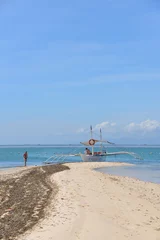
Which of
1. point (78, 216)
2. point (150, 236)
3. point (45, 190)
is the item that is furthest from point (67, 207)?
point (45, 190)

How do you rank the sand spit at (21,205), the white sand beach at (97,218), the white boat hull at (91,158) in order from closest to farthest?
the white sand beach at (97,218) → the sand spit at (21,205) → the white boat hull at (91,158)

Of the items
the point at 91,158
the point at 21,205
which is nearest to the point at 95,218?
the point at 21,205

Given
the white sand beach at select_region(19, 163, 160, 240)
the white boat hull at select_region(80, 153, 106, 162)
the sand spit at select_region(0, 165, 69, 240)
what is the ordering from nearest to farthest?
the white sand beach at select_region(19, 163, 160, 240) < the sand spit at select_region(0, 165, 69, 240) < the white boat hull at select_region(80, 153, 106, 162)

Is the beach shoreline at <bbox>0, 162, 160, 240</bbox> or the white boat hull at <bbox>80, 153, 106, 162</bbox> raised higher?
the white boat hull at <bbox>80, 153, 106, 162</bbox>

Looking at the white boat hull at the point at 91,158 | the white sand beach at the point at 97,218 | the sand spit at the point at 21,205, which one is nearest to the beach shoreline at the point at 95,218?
the white sand beach at the point at 97,218

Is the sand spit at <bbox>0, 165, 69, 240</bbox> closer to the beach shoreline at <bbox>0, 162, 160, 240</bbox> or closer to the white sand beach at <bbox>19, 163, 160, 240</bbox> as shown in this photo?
the beach shoreline at <bbox>0, 162, 160, 240</bbox>

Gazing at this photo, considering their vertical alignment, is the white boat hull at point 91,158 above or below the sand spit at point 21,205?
above

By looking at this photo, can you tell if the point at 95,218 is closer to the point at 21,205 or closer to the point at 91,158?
the point at 21,205

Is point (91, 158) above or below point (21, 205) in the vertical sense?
above

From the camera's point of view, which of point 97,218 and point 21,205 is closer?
point 97,218

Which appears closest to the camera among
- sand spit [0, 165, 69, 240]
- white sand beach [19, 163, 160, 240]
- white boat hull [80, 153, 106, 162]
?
white sand beach [19, 163, 160, 240]

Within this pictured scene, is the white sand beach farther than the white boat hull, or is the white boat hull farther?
the white boat hull

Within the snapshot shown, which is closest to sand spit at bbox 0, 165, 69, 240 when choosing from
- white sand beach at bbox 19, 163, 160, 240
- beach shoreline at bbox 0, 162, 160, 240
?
beach shoreline at bbox 0, 162, 160, 240

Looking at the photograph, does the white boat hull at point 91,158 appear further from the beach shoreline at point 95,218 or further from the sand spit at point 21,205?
the beach shoreline at point 95,218
